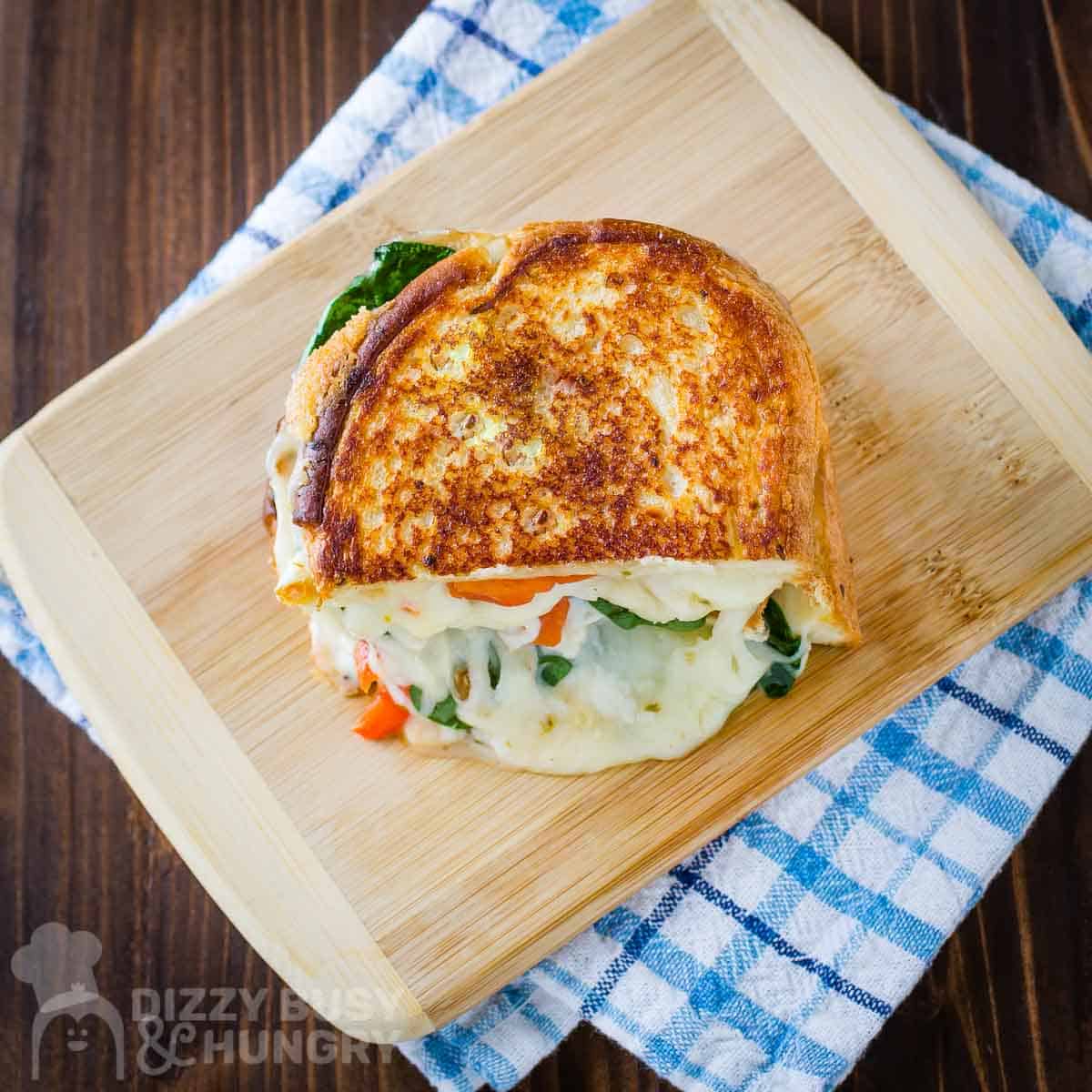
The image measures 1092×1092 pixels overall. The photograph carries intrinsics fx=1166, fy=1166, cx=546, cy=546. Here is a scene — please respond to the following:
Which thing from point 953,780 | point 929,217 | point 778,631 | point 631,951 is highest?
point 929,217

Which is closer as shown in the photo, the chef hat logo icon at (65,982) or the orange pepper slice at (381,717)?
the orange pepper slice at (381,717)

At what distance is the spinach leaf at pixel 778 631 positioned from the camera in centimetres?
265

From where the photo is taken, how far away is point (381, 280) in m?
2.74

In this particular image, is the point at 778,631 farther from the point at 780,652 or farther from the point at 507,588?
the point at 507,588

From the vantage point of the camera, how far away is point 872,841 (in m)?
2.99

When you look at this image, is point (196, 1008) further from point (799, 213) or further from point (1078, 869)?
point (799, 213)

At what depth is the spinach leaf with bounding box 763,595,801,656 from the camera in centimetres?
265

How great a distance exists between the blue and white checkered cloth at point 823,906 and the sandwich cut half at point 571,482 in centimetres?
51

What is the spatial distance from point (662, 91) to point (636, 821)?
5.97 ft

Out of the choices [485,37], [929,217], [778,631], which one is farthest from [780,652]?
[485,37]

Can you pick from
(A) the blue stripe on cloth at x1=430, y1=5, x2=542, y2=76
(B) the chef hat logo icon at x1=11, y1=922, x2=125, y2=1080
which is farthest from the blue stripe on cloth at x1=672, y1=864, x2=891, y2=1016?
(A) the blue stripe on cloth at x1=430, y1=5, x2=542, y2=76

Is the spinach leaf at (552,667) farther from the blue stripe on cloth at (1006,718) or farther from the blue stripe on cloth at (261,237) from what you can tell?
the blue stripe on cloth at (261,237)

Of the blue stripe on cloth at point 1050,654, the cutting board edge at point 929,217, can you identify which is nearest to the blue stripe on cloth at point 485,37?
the cutting board edge at point 929,217

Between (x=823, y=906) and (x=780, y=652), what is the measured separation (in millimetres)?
752
